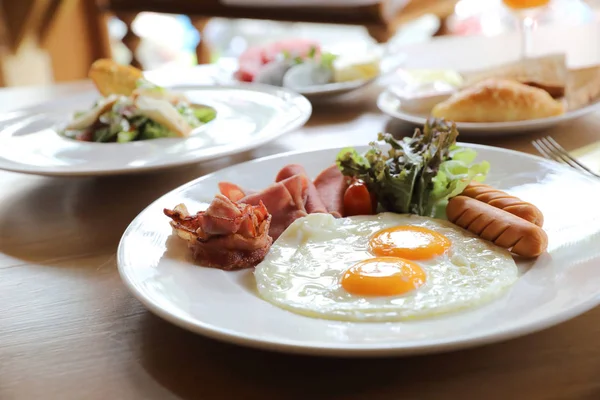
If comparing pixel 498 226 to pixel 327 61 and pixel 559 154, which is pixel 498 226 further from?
pixel 327 61

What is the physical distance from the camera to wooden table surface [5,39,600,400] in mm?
972

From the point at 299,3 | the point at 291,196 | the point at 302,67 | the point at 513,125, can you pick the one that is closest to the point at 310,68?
the point at 302,67

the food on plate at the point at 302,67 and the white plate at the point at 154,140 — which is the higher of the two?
the food on plate at the point at 302,67

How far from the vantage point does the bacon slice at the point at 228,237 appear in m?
1.25

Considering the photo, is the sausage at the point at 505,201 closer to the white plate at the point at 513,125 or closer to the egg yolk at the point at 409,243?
the egg yolk at the point at 409,243

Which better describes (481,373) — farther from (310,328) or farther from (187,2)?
(187,2)

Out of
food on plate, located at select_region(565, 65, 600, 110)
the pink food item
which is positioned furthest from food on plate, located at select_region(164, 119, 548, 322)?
the pink food item

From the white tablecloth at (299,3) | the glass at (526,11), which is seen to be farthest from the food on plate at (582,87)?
the white tablecloth at (299,3)

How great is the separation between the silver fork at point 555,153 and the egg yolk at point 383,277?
75cm

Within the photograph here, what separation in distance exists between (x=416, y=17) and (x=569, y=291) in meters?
4.55

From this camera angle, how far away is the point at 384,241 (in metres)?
1.28

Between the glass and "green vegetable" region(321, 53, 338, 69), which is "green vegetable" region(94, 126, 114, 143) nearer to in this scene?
"green vegetable" region(321, 53, 338, 69)

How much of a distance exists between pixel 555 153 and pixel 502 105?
0.27 meters

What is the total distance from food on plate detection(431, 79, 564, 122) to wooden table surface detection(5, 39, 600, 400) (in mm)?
1007
